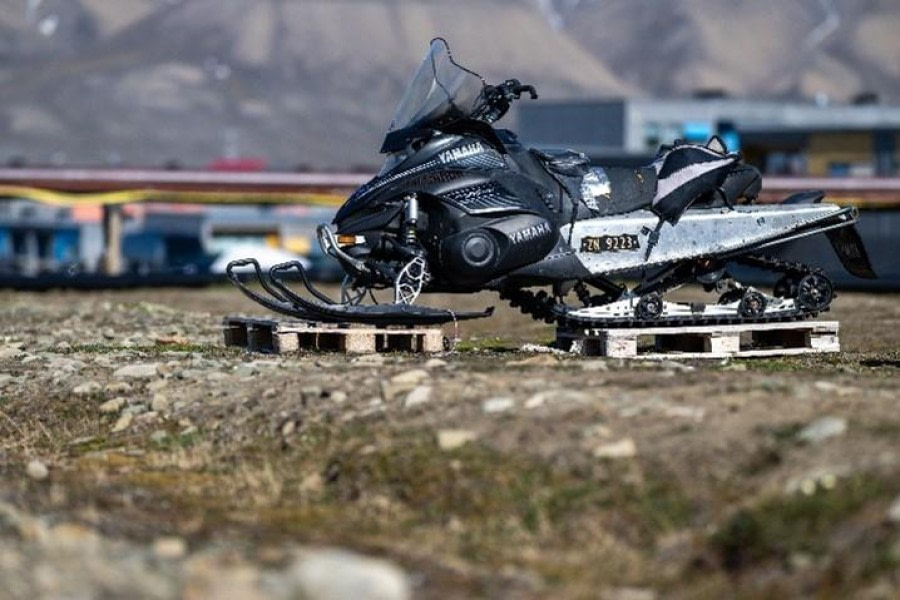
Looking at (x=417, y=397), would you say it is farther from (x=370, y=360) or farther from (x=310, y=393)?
(x=370, y=360)

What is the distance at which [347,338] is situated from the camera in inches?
705

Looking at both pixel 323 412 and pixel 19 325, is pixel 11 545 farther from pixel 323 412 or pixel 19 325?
pixel 19 325

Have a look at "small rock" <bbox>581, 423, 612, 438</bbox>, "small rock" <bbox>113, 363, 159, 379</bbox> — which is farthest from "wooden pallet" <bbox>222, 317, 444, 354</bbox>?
"small rock" <bbox>581, 423, 612, 438</bbox>

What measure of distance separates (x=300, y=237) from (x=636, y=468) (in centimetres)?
7217

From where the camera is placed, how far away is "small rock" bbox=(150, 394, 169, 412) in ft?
48.6

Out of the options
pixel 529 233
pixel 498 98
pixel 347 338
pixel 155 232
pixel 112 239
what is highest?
pixel 155 232

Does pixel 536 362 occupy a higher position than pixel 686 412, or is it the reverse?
pixel 536 362

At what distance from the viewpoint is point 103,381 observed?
16.0 metres

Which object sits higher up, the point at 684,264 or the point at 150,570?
the point at 684,264

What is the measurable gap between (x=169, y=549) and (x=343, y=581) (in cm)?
138

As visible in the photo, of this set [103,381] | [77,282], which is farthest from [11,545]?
[77,282]

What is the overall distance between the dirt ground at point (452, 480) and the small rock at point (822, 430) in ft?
0.05

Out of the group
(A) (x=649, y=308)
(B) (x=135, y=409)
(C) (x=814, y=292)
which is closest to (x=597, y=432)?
(B) (x=135, y=409)

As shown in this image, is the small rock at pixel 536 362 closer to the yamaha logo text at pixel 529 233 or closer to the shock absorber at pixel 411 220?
the yamaha logo text at pixel 529 233
